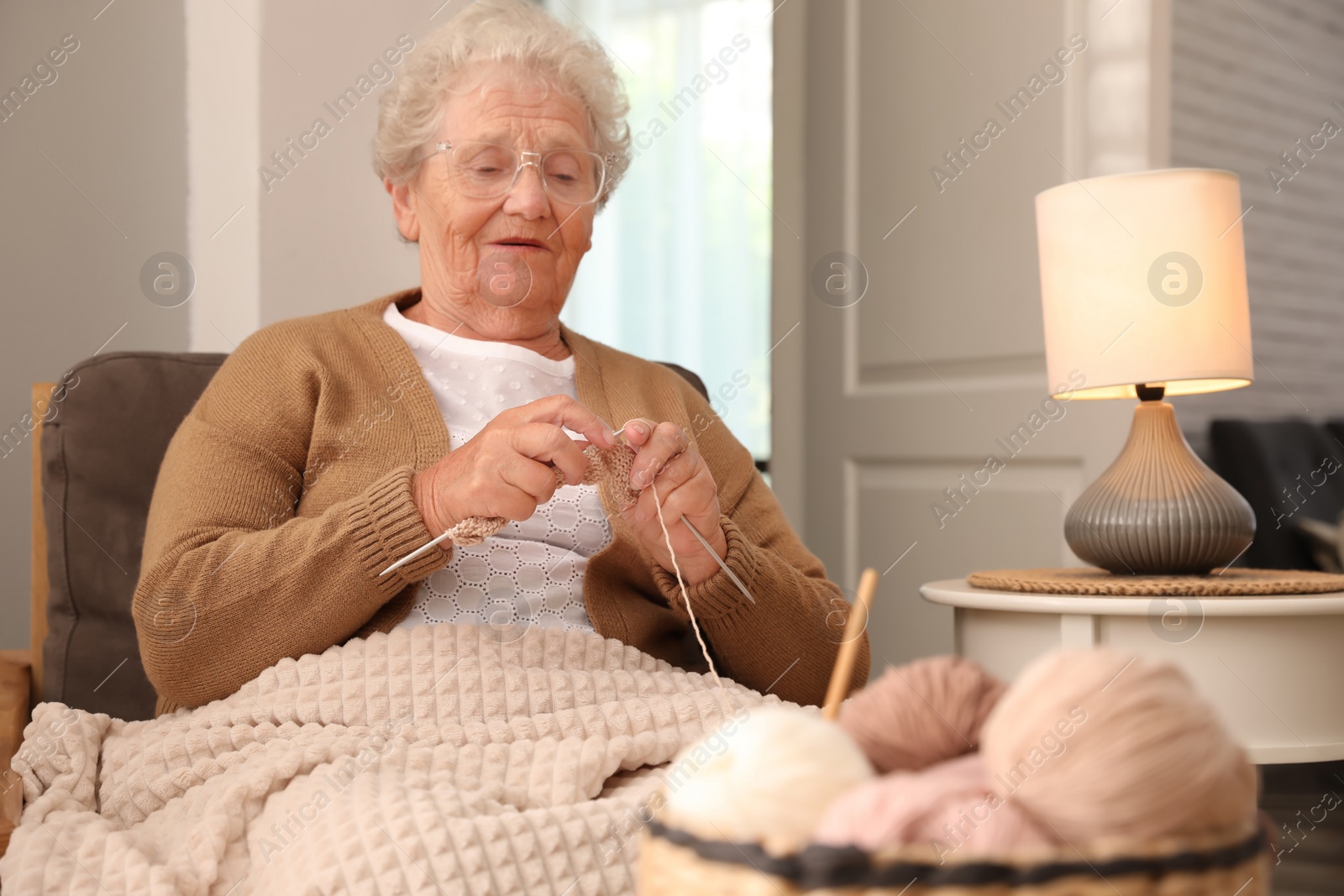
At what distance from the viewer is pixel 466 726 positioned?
0.87 meters

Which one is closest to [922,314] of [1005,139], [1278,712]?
[1005,139]

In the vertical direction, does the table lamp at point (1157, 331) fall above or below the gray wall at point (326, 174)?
below

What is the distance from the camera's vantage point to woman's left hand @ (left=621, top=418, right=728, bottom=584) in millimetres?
972

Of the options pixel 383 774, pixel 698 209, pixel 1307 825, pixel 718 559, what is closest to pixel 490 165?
pixel 718 559

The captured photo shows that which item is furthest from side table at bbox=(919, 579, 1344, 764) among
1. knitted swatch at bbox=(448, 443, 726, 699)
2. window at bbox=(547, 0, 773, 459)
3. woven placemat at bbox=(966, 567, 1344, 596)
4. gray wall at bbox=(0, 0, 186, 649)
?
window at bbox=(547, 0, 773, 459)

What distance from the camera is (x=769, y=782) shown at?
0.39 meters

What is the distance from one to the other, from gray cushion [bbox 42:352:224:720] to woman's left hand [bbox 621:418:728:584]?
606 millimetres

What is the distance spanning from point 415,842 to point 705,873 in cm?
37

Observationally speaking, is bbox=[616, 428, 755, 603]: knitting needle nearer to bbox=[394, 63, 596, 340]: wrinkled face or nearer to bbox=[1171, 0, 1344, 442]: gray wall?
bbox=[394, 63, 596, 340]: wrinkled face

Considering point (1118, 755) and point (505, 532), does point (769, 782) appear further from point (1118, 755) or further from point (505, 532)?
point (505, 532)

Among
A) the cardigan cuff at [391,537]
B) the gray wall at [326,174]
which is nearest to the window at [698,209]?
the gray wall at [326,174]

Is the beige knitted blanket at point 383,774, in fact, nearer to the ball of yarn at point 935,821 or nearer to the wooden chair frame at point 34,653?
the wooden chair frame at point 34,653

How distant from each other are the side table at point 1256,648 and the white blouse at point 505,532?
47 centimetres

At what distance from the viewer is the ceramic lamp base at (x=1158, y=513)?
4.31 feet
